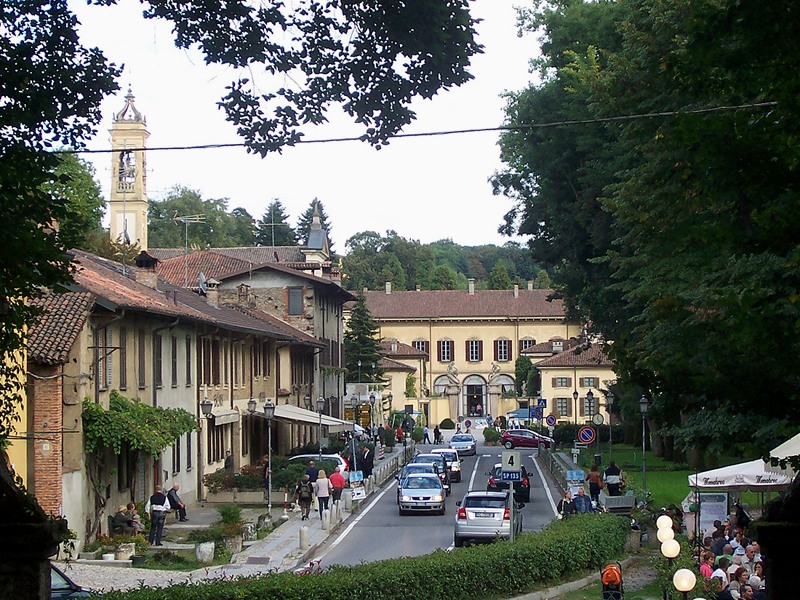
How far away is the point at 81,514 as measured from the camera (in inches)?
1075

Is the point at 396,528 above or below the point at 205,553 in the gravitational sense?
below

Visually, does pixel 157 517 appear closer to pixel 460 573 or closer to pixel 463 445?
pixel 460 573

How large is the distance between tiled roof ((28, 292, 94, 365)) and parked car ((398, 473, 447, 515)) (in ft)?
45.4

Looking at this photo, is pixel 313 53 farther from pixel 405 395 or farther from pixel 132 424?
pixel 405 395

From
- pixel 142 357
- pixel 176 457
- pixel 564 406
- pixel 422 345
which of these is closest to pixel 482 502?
pixel 142 357

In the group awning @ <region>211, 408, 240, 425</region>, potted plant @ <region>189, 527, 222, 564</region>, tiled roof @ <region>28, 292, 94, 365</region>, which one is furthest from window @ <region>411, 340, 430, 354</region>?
tiled roof @ <region>28, 292, 94, 365</region>

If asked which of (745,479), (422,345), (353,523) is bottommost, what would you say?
(353,523)

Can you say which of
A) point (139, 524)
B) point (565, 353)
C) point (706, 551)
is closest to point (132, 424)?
point (139, 524)

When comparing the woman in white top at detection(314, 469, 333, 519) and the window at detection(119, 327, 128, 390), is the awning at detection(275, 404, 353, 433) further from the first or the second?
the window at detection(119, 327, 128, 390)

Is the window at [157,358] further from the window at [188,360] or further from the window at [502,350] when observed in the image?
the window at [502,350]

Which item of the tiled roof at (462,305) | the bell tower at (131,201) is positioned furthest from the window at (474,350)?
the bell tower at (131,201)

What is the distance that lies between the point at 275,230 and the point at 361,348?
144 ft

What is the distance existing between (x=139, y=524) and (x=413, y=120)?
20.5 meters

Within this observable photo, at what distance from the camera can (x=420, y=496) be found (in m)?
36.3
